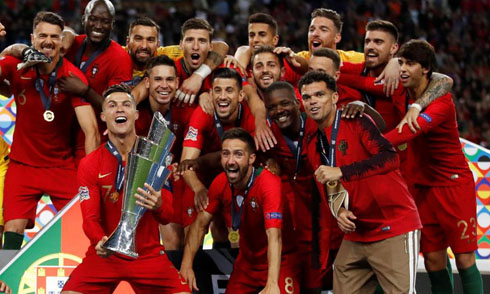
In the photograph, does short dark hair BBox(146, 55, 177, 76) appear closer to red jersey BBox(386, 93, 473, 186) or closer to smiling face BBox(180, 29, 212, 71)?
smiling face BBox(180, 29, 212, 71)

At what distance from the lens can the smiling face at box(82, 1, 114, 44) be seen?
7195 millimetres

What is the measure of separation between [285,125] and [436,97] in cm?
110

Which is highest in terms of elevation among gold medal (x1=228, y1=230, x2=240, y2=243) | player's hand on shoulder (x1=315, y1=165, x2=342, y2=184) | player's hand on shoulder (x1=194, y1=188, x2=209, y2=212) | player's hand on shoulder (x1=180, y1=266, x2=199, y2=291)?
player's hand on shoulder (x1=315, y1=165, x2=342, y2=184)

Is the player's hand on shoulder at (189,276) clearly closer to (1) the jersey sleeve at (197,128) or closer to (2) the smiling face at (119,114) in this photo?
(1) the jersey sleeve at (197,128)

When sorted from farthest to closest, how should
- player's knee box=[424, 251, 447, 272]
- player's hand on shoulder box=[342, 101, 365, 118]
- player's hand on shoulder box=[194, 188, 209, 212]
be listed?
player's knee box=[424, 251, 447, 272]
player's hand on shoulder box=[194, 188, 209, 212]
player's hand on shoulder box=[342, 101, 365, 118]

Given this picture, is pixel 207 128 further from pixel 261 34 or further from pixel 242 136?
pixel 261 34

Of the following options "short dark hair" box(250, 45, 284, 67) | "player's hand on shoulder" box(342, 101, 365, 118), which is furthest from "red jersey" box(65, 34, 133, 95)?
"player's hand on shoulder" box(342, 101, 365, 118)

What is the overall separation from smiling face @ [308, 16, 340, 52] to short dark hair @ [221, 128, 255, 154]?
5.31 ft

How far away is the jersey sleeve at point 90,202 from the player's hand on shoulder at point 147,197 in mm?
367

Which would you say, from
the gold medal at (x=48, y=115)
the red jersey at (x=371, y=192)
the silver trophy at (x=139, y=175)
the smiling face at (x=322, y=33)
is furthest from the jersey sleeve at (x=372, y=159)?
the gold medal at (x=48, y=115)

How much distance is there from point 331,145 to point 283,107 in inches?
33.2

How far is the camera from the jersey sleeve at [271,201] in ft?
20.4

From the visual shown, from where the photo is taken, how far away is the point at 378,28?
721 cm

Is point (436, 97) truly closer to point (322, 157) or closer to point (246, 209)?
point (322, 157)
